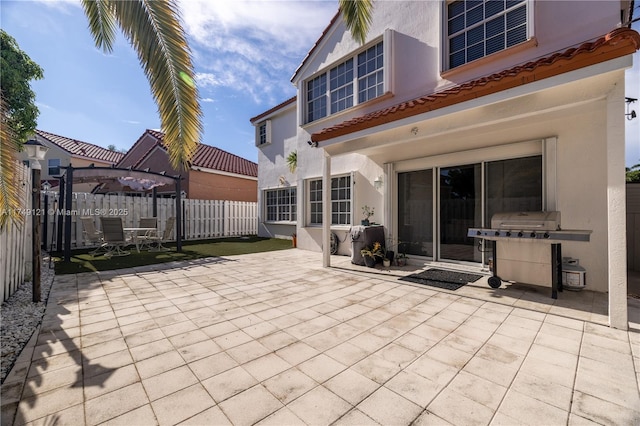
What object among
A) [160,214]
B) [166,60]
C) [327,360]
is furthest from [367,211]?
[160,214]

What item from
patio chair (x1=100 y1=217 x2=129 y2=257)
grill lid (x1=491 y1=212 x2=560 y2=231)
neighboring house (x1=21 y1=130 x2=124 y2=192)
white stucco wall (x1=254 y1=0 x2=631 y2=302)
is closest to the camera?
white stucco wall (x1=254 y1=0 x2=631 y2=302)

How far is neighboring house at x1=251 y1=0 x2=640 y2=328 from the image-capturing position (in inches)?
153

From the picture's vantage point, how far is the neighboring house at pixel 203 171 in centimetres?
1666

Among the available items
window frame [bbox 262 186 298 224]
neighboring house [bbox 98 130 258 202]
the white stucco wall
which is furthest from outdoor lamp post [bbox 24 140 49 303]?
neighboring house [bbox 98 130 258 202]

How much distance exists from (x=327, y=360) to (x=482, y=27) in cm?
843

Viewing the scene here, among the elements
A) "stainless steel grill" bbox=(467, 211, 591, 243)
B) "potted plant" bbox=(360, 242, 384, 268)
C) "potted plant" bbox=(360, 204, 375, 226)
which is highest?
"potted plant" bbox=(360, 204, 375, 226)

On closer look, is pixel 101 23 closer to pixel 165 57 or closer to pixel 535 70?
pixel 165 57

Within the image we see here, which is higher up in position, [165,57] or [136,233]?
[165,57]

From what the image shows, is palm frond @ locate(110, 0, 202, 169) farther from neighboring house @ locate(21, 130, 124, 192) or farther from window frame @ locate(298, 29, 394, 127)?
neighboring house @ locate(21, 130, 124, 192)

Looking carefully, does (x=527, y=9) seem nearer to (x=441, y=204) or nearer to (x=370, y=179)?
(x=441, y=204)

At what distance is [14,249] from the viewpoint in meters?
5.06

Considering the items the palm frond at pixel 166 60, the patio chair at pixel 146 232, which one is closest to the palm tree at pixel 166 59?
the palm frond at pixel 166 60

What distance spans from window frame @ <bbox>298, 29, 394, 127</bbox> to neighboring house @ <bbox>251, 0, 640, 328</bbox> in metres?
0.05

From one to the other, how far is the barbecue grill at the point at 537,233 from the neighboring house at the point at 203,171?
576 inches
